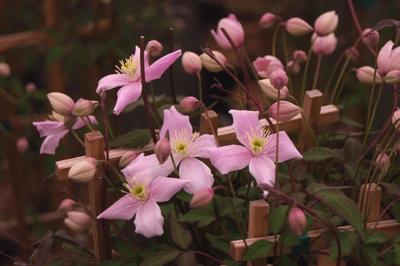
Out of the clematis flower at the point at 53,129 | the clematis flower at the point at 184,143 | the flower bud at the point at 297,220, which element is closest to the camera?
the flower bud at the point at 297,220

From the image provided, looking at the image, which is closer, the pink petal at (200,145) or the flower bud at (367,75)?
the pink petal at (200,145)

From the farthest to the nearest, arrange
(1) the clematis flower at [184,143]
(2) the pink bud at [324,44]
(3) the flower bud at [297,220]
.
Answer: (2) the pink bud at [324,44]
(1) the clematis flower at [184,143]
(3) the flower bud at [297,220]

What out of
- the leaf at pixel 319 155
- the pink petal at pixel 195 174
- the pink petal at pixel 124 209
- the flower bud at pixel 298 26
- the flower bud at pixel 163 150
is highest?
the flower bud at pixel 298 26

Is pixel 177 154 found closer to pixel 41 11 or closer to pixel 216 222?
pixel 216 222

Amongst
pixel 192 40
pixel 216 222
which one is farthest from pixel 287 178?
pixel 192 40

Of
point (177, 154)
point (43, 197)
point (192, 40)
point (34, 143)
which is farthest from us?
point (192, 40)

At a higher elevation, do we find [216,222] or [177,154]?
[177,154]

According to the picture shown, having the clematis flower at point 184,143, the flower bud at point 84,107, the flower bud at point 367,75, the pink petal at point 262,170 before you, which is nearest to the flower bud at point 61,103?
the flower bud at point 84,107

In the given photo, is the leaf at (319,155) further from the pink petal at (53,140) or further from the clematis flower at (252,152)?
the pink petal at (53,140)
